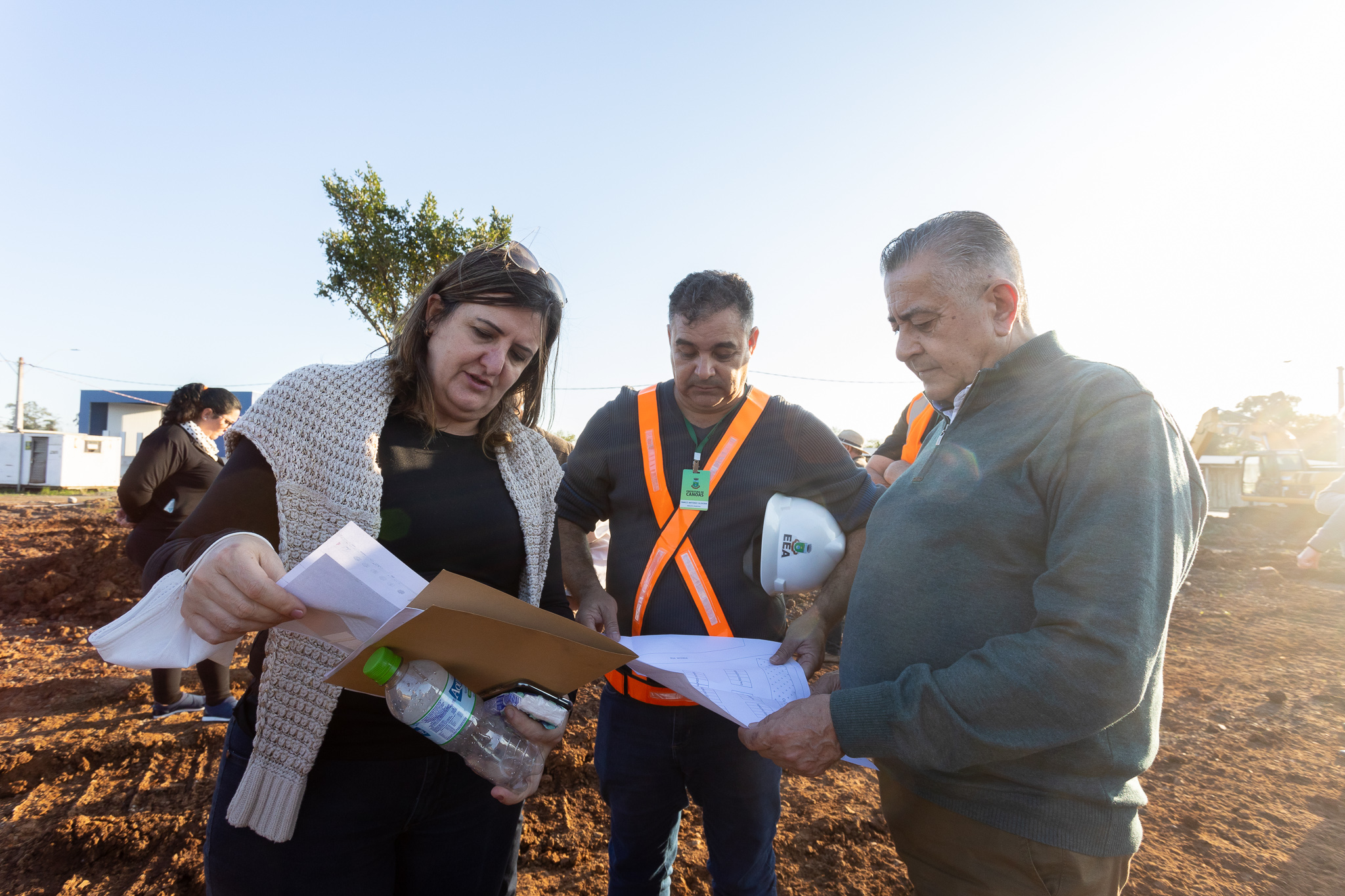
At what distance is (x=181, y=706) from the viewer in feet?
15.4

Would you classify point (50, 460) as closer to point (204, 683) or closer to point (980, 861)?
point (204, 683)

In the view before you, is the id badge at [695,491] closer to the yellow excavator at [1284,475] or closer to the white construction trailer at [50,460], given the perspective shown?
the yellow excavator at [1284,475]

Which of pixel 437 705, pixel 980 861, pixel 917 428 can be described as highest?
pixel 917 428

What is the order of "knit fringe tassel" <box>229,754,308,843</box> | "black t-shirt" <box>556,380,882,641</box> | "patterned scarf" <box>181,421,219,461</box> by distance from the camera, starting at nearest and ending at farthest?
"knit fringe tassel" <box>229,754,308,843</box>
"black t-shirt" <box>556,380,882,641</box>
"patterned scarf" <box>181,421,219,461</box>

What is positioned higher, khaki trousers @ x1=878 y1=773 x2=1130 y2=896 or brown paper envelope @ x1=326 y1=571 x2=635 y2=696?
brown paper envelope @ x1=326 y1=571 x2=635 y2=696

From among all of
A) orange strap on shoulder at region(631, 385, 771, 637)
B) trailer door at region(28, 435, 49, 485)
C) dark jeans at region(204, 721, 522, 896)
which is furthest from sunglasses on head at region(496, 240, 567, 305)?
trailer door at region(28, 435, 49, 485)

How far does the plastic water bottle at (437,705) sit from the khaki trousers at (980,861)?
96cm

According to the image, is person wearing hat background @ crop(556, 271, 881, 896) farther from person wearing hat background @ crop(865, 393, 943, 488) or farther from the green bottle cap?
person wearing hat background @ crop(865, 393, 943, 488)

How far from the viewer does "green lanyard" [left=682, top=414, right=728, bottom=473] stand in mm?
2395

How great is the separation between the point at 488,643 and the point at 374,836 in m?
0.76

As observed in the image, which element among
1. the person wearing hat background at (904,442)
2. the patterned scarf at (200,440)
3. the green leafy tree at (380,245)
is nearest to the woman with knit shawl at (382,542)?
the person wearing hat background at (904,442)

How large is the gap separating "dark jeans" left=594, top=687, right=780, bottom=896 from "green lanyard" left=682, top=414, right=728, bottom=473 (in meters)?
0.86

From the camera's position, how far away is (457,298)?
1.73m

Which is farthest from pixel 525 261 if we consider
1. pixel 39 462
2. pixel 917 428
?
pixel 39 462
